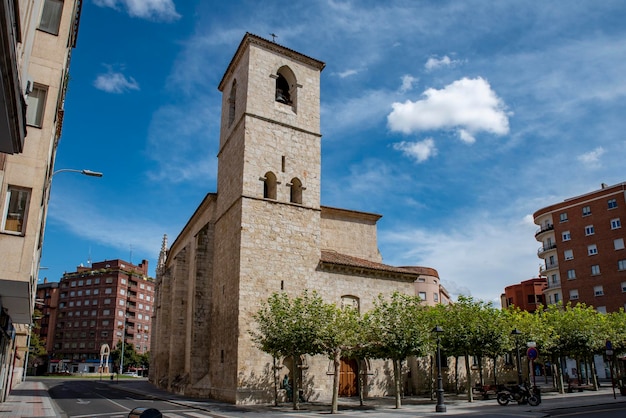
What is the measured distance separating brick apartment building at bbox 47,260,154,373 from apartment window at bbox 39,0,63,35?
8646 centimetres

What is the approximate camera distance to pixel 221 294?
28344 millimetres

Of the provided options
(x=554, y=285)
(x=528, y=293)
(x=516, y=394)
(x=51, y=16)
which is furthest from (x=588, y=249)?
(x=51, y=16)

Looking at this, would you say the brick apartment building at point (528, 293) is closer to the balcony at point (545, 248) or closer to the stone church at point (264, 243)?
the balcony at point (545, 248)

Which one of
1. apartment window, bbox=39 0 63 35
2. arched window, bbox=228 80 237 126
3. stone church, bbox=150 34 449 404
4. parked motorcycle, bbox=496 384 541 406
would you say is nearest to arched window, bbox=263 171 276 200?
stone church, bbox=150 34 449 404

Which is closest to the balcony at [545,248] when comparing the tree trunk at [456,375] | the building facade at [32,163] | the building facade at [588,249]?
the building facade at [588,249]

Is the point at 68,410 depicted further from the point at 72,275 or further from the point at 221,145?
the point at 72,275

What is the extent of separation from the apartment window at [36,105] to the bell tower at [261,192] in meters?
13.5

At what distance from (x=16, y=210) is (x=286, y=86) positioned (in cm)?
2204

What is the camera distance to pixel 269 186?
2898cm

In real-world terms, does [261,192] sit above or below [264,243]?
above

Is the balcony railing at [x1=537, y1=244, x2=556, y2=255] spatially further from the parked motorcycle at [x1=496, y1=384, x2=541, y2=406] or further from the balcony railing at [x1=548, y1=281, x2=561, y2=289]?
the parked motorcycle at [x1=496, y1=384, x2=541, y2=406]

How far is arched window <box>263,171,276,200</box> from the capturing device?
93.5 feet

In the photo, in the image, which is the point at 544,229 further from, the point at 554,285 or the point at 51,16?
the point at 51,16

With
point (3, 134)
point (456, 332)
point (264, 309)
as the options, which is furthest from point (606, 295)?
point (3, 134)
